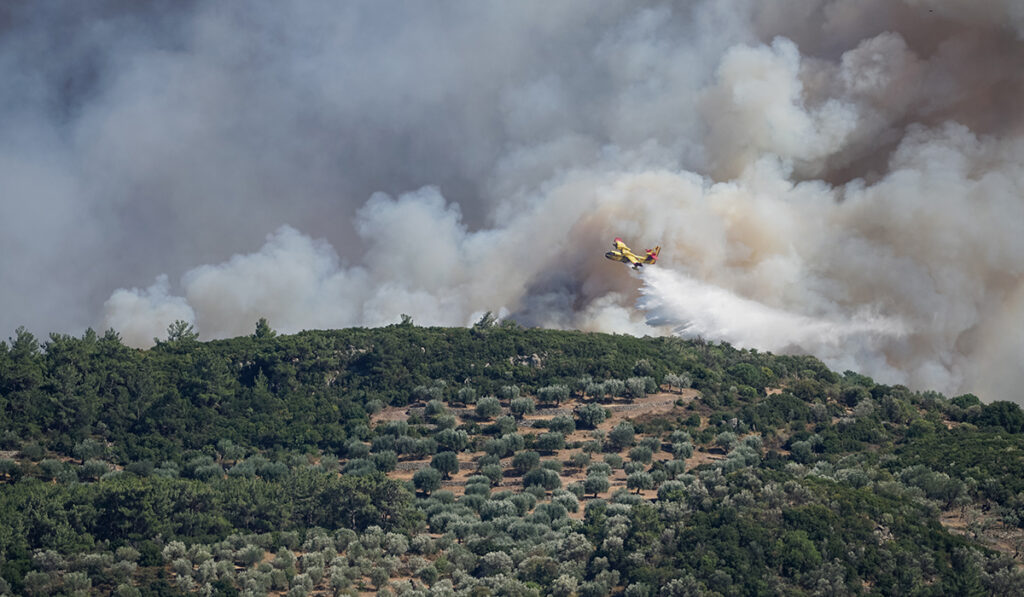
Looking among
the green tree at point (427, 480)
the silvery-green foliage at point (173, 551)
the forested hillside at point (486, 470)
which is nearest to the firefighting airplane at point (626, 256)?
the forested hillside at point (486, 470)

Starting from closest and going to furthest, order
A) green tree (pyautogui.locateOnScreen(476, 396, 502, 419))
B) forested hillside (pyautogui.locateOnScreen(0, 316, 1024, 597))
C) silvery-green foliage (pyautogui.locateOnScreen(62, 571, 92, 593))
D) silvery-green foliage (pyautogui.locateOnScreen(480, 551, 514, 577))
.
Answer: silvery-green foliage (pyautogui.locateOnScreen(62, 571, 92, 593)) → forested hillside (pyautogui.locateOnScreen(0, 316, 1024, 597)) → silvery-green foliage (pyautogui.locateOnScreen(480, 551, 514, 577)) → green tree (pyautogui.locateOnScreen(476, 396, 502, 419))

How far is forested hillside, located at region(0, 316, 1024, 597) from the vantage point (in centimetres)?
9994

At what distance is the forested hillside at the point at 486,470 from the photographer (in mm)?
99938

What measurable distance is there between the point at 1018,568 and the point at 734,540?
1970 centimetres

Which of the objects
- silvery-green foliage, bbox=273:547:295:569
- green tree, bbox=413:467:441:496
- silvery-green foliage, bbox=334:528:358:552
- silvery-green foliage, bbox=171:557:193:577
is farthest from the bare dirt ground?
silvery-green foliage, bbox=171:557:193:577

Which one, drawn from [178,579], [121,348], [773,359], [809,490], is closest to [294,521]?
[178,579]

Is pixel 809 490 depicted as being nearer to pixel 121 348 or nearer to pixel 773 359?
pixel 773 359

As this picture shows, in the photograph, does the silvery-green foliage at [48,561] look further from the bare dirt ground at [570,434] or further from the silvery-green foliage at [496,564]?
the bare dirt ground at [570,434]

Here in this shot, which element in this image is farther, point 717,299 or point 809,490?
point 717,299

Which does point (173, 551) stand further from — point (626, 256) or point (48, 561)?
point (626, 256)

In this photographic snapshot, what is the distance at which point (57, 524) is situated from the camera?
339ft

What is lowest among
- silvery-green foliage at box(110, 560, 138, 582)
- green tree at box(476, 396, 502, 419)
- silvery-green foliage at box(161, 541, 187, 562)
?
silvery-green foliage at box(110, 560, 138, 582)

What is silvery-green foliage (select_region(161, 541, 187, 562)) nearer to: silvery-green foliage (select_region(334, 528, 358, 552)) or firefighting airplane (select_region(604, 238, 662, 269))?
silvery-green foliage (select_region(334, 528, 358, 552))

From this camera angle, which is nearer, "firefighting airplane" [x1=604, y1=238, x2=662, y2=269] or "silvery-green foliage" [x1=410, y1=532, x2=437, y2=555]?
"silvery-green foliage" [x1=410, y1=532, x2=437, y2=555]
